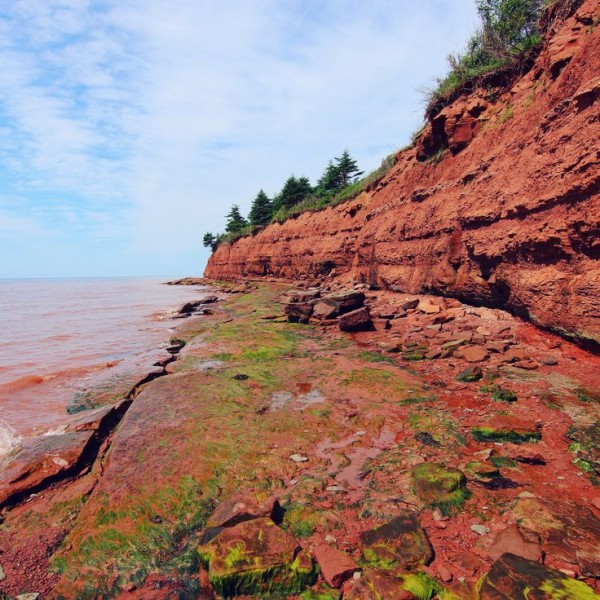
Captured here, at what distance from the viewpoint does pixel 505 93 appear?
503 inches

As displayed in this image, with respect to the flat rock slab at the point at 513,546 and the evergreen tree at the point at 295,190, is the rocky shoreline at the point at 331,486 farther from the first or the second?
the evergreen tree at the point at 295,190

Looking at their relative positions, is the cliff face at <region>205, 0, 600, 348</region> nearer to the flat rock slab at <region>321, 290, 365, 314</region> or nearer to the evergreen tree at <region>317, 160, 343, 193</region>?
the flat rock slab at <region>321, 290, 365, 314</region>

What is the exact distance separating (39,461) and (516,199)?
11180 millimetres

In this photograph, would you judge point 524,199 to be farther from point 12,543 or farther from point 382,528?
point 12,543

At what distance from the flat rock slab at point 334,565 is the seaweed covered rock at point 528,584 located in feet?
3.32

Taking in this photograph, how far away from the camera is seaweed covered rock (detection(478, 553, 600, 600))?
2389mm

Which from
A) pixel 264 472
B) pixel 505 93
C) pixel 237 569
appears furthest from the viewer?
pixel 505 93

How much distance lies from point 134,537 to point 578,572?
4.03 m

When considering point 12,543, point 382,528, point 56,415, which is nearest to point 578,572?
point 382,528

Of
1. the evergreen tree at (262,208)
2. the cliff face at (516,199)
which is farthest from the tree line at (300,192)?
the cliff face at (516,199)

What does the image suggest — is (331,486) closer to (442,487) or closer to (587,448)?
(442,487)

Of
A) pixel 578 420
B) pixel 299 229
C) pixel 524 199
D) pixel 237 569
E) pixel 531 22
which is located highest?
pixel 531 22

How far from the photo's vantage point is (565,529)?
10.2 ft

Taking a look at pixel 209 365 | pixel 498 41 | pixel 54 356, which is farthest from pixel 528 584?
pixel 498 41
